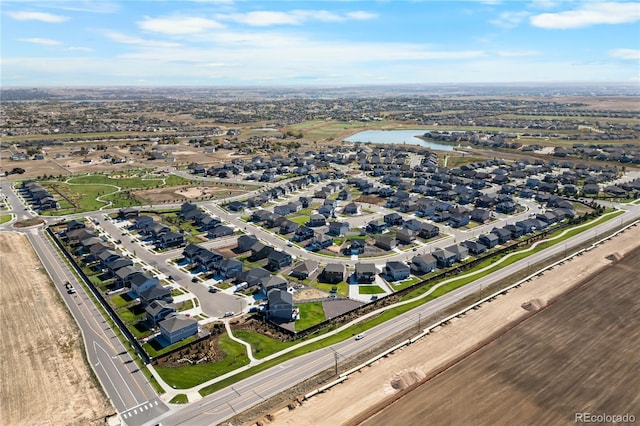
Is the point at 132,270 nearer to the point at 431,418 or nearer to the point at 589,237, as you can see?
the point at 431,418

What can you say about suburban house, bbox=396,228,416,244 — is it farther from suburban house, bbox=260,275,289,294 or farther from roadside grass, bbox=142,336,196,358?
roadside grass, bbox=142,336,196,358

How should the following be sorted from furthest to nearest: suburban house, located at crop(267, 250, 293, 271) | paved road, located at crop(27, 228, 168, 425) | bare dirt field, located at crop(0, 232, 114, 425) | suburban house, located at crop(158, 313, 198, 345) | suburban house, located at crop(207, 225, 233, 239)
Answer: suburban house, located at crop(207, 225, 233, 239) < suburban house, located at crop(267, 250, 293, 271) < suburban house, located at crop(158, 313, 198, 345) < paved road, located at crop(27, 228, 168, 425) < bare dirt field, located at crop(0, 232, 114, 425)

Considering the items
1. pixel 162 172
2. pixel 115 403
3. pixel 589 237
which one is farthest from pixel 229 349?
pixel 162 172

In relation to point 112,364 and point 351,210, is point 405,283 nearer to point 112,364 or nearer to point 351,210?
point 351,210

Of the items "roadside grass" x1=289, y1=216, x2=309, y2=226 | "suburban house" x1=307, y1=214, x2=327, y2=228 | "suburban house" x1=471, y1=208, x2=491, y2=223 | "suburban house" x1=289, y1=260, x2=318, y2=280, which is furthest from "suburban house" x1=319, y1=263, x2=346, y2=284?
"suburban house" x1=471, y1=208, x2=491, y2=223

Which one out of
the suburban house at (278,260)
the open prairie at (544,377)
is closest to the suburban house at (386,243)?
the suburban house at (278,260)

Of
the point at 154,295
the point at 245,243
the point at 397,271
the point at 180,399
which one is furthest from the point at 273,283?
the point at 180,399

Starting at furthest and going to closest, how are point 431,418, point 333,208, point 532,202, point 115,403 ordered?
point 532,202
point 333,208
point 115,403
point 431,418
